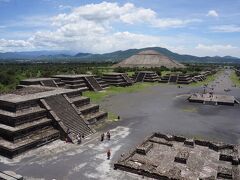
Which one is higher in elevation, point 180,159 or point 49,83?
point 49,83

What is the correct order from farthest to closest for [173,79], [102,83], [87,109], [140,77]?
1. [140,77]
2. [173,79]
3. [102,83]
4. [87,109]

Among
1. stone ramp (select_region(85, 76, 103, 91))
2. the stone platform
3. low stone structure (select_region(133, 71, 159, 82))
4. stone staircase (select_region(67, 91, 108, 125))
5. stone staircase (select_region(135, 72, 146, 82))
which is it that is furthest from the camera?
stone staircase (select_region(135, 72, 146, 82))

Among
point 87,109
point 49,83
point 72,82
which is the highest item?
point 49,83

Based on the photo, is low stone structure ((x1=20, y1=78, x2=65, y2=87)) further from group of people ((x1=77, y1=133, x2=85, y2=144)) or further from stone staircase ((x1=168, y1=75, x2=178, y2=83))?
stone staircase ((x1=168, y1=75, x2=178, y2=83))

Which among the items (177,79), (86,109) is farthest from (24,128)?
(177,79)

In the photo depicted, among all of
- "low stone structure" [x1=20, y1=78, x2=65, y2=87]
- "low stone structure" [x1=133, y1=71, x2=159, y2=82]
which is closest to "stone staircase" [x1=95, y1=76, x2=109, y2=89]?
"low stone structure" [x1=20, y1=78, x2=65, y2=87]

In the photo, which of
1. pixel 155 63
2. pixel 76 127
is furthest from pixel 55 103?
pixel 155 63

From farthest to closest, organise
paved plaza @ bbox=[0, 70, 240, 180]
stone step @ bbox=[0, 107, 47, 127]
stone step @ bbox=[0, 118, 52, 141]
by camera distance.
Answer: stone step @ bbox=[0, 107, 47, 127] → stone step @ bbox=[0, 118, 52, 141] → paved plaza @ bbox=[0, 70, 240, 180]

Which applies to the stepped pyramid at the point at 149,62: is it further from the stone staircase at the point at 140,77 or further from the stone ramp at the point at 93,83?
the stone ramp at the point at 93,83

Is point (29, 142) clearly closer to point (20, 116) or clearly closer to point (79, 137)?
point (20, 116)
